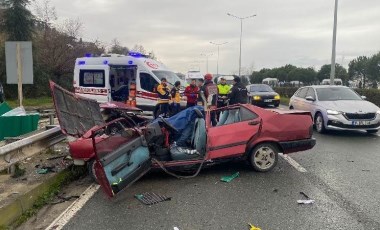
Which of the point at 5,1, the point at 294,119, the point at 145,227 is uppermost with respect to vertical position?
the point at 5,1

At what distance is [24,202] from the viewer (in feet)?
15.8

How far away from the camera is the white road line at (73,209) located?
4.39 m

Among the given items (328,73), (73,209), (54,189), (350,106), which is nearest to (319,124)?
(350,106)

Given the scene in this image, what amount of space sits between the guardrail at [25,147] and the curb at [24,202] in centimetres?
48

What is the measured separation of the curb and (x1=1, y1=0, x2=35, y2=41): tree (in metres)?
27.1

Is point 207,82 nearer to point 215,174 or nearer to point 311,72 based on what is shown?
point 215,174

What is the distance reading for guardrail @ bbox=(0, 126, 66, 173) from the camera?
195 inches

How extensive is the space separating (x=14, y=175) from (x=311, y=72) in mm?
67754

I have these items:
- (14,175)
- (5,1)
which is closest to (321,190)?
(14,175)

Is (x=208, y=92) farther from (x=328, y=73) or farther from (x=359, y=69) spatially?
(x=328, y=73)

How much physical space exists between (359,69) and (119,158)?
57514mm

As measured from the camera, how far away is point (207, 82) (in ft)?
39.4

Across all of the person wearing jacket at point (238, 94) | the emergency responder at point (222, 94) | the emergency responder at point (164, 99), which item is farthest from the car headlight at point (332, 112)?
the emergency responder at point (164, 99)

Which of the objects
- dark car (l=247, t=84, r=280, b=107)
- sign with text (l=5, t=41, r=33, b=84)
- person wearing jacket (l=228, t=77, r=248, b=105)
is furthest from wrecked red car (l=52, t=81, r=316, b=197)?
dark car (l=247, t=84, r=280, b=107)
